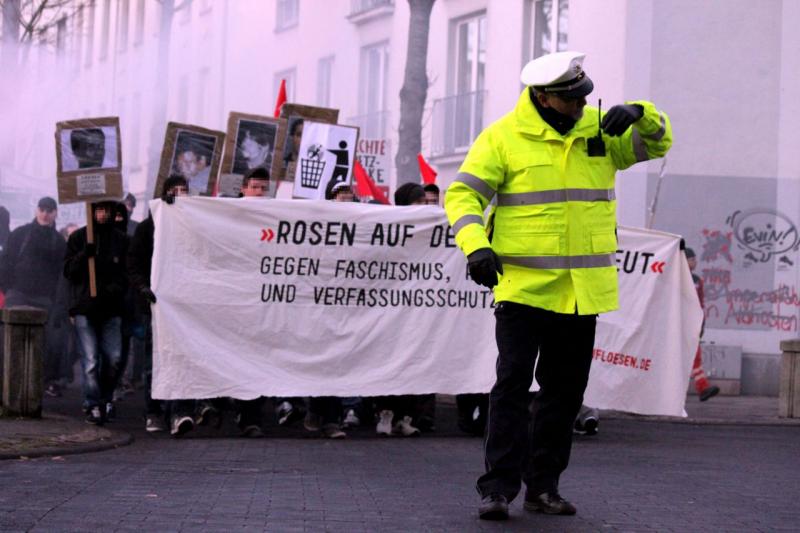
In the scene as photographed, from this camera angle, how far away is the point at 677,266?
39.2 feet

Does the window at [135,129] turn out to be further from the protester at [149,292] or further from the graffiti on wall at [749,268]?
the protester at [149,292]

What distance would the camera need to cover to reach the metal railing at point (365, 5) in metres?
26.4

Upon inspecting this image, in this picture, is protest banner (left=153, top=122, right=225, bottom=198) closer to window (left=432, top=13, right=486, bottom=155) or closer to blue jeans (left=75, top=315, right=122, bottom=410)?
blue jeans (left=75, top=315, right=122, bottom=410)

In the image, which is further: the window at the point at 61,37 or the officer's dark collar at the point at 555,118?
the window at the point at 61,37

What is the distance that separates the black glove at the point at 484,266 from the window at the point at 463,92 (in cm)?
1760

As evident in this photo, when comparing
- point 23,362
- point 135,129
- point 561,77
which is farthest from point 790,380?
point 135,129

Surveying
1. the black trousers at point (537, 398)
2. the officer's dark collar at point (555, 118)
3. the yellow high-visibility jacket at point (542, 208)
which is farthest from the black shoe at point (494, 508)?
the officer's dark collar at point (555, 118)

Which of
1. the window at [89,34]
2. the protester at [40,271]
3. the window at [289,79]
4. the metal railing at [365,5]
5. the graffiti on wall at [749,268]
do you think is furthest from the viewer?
the window at [89,34]

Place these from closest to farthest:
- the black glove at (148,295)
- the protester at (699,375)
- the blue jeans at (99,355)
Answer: the black glove at (148,295) < the blue jeans at (99,355) < the protester at (699,375)

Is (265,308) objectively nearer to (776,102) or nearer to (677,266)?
(677,266)

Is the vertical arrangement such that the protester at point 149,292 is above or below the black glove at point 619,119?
below

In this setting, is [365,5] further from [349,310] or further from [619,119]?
[619,119]

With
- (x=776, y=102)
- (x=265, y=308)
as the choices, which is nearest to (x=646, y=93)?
(x=776, y=102)

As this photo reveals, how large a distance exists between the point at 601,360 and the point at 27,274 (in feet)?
20.1
